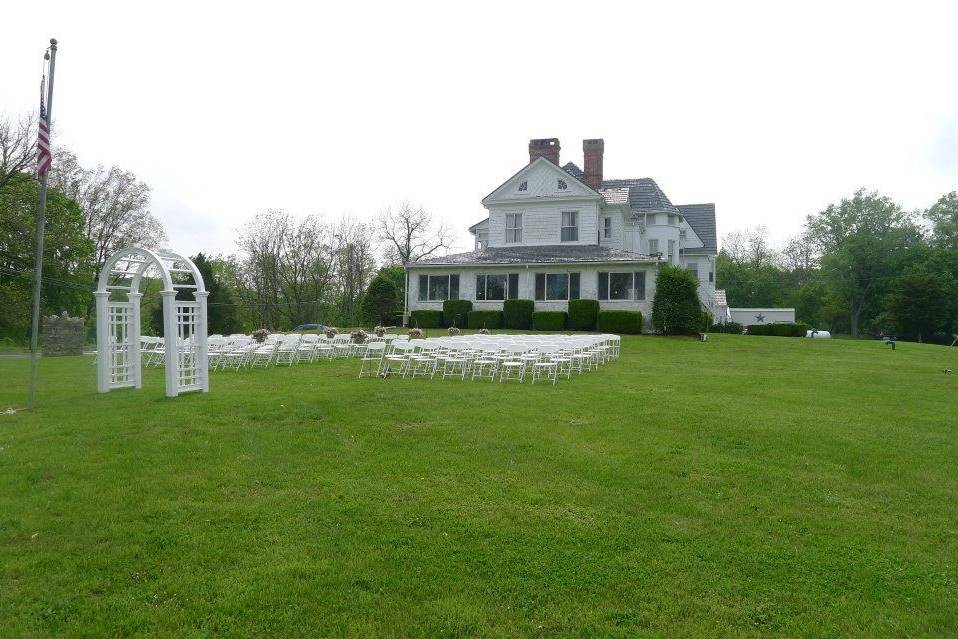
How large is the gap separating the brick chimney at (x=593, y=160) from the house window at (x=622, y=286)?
7520mm

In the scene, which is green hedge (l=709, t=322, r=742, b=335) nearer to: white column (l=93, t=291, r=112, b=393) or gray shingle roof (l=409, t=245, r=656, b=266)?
gray shingle roof (l=409, t=245, r=656, b=266)

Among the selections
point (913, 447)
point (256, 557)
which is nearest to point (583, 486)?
point (256, 557)

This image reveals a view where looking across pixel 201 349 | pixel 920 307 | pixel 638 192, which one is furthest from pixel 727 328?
pixel 201 349

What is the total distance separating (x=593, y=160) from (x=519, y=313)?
10.9 m

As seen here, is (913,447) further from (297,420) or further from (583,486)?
(297,420)

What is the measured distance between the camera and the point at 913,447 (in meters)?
7.41

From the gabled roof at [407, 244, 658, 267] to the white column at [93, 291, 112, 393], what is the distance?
63.3 feet

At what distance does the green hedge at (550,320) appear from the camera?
2769 cm

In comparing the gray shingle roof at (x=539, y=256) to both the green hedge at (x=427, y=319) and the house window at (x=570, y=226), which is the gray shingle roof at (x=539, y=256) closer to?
the house window at (x=570, y=226)

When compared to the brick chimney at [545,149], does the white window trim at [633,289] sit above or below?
below

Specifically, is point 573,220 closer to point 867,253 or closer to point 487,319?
point 487,319

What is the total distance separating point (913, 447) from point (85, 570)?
8.42 m

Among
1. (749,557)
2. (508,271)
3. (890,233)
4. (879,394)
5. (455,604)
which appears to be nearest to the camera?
(455,604)

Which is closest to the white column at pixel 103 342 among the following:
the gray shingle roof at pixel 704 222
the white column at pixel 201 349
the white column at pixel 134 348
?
the white column at pixel 134 348
